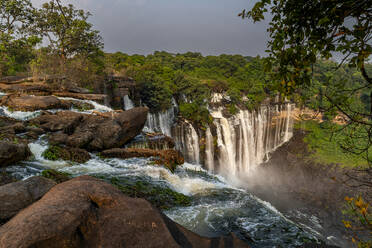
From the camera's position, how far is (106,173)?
7.77 meters

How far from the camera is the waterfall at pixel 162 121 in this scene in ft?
66.5

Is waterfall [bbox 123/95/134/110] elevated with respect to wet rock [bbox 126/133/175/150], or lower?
elevated

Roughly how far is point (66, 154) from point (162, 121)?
13.1 metres

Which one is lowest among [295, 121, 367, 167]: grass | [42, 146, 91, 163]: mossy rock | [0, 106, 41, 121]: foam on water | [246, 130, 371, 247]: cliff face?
[246, 130, 371, 247]: cliff face

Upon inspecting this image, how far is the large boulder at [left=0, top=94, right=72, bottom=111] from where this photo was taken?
12.0m

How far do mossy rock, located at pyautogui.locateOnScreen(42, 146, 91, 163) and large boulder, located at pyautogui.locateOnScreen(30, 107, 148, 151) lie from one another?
65cm

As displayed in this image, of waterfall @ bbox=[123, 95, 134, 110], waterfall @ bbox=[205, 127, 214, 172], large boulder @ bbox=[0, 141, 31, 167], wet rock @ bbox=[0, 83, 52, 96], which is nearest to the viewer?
large boulder @ bbox=[0, 141, 31, 167]

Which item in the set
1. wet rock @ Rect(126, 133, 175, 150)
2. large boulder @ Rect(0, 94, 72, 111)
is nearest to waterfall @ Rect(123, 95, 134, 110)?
large boulder @ Rect(0, 94, 72, 111)

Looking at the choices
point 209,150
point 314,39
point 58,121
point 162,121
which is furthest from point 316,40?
point 209,150

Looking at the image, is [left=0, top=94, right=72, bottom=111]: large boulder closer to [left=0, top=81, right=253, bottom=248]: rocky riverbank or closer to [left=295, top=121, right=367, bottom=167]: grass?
[left=0, top=81, right=253, bottom=248]: rocky riverbank

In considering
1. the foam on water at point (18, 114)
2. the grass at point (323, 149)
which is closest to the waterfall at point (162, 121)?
the foam on water at point (18, 114)

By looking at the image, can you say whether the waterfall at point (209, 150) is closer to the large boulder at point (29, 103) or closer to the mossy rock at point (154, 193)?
the large boulder at point (29, 103)

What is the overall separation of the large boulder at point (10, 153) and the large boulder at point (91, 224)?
441 cm

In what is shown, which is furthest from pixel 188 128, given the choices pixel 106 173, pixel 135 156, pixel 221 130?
pixel 106 173
